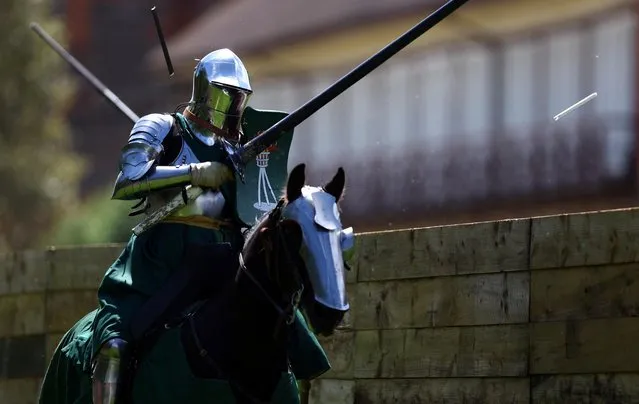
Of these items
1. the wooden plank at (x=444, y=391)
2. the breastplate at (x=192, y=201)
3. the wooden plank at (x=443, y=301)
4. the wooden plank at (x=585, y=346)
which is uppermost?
the breastplate at (x=192, y=201)

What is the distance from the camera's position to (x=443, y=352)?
10.4 m

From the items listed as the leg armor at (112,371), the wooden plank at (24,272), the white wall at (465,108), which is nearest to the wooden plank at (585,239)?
the leg armor at (112,371)

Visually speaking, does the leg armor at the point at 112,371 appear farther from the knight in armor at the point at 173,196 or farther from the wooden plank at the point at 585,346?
the wooden plank at the point at 585,346

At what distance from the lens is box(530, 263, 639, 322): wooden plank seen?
30.7 ft

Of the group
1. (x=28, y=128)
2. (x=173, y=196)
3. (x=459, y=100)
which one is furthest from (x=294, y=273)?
(x=28, y=128)

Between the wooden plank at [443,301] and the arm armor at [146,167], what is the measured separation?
2102mm

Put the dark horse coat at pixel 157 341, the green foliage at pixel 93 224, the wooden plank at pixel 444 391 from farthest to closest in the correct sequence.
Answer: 1. the green foliage at pixel 93 224
2. the wooden plank at pixel 444 391
3. the dark horse coat at pixel 157 341

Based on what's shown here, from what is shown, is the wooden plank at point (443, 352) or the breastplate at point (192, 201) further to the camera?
the wooden plank at point (443, 352)

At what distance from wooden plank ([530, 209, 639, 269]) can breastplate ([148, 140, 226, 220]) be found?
1.81 m

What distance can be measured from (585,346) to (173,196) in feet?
7.11

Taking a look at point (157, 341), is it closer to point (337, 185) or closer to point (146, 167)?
point (146, 167)

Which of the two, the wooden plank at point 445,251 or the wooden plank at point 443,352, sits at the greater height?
the wooden plank at point 445,251

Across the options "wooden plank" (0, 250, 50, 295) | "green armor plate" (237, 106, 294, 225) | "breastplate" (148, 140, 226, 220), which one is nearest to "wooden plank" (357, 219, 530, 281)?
"green armor plate" (237, 106, 294, 225)

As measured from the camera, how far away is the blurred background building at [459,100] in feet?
58.2
